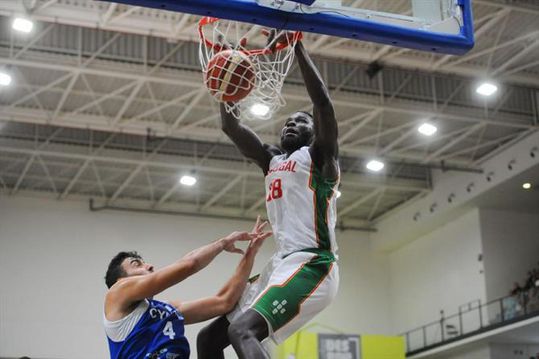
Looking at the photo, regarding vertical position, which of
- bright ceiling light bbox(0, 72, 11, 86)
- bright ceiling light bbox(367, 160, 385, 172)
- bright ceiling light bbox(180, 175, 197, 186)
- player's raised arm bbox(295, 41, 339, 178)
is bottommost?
player's raised arm bbox(295, 41, 339, 178)

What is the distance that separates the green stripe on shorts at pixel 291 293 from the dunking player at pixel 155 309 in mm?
445

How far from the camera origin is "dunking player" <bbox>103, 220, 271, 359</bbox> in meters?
5.73

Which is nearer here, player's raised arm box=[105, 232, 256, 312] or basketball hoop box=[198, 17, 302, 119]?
player's raised arm box=[105, 232, 256, 312]

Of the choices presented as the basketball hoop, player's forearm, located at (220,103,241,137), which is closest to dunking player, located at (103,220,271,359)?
player's forearm, located at (220,103,241,137)

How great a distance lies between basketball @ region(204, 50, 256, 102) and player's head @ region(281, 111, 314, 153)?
0.45 m

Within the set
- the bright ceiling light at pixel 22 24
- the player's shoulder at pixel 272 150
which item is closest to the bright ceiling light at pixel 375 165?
the bright ceiling light at pixel 22 24

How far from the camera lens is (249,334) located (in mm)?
5383

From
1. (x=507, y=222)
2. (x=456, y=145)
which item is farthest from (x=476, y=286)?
(x=456, y=145)

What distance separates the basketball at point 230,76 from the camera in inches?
257

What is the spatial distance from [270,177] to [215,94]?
33.7 inches

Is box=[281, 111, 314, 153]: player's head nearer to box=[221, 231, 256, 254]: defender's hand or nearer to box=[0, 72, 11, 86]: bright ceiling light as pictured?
box=[221, 231, 256, 254]: defender's hand

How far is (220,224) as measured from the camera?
111 feet

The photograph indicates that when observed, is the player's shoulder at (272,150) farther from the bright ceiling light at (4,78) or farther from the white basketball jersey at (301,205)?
the bright ceiling light at (4,78)

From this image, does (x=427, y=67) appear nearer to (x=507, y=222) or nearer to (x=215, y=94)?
(x=507, y=222)
